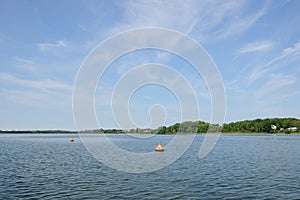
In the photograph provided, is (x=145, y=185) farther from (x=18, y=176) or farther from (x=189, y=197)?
(x=18, y=176)

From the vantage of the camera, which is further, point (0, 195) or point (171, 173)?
point (171, 173)

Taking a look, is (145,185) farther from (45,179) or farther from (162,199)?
(45,179)

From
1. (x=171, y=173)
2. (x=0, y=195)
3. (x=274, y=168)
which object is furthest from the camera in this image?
(x=274, y=168)

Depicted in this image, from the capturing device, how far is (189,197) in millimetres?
26922

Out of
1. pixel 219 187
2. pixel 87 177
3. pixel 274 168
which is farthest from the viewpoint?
pixel 274 168

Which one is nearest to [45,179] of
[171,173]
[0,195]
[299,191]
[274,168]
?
[0,195]

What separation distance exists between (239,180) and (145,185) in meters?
11.5

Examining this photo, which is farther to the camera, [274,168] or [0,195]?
[274,168]

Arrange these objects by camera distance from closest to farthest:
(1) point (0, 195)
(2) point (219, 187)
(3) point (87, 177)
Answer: (1) point (0, 195) < (2) point (219, 187) < (3) point (87, 177)

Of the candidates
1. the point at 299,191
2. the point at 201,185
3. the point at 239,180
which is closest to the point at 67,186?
the point at 201,185

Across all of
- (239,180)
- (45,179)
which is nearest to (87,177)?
(45,179)

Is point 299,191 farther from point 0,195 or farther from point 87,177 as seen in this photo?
point 0,195

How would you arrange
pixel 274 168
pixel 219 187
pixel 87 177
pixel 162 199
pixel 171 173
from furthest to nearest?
pixel 274 168 < pixel 171 173 < pixel 87 177 < pixel 219 187 < pixel 162 199

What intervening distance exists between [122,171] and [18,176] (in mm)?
13828
